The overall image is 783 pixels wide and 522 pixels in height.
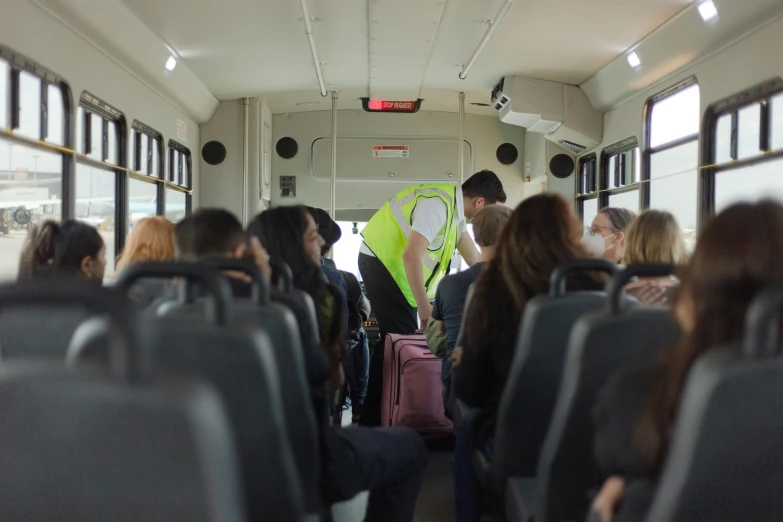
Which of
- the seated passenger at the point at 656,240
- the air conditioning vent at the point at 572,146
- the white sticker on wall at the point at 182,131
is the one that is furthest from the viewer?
the air conditioning vent at the point at 572,146

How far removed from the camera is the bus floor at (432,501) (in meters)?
3.30

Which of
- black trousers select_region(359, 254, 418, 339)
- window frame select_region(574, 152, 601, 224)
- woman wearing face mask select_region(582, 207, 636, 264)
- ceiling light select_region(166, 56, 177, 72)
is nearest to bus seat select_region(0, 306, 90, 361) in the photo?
black trousers select_region(359, 254, 418, 339)

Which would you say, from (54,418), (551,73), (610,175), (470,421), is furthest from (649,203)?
(54,418)

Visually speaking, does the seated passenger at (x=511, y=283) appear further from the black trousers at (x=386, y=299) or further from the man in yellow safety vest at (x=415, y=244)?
the black trousers at (x=386, y=299)

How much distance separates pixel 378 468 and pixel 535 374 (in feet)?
1.98

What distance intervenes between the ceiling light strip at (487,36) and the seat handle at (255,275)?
152 inches

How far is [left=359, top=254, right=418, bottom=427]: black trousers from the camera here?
466cm

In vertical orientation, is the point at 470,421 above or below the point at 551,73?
below

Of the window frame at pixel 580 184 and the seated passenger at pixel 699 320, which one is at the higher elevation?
the window frame at pixel 580 184

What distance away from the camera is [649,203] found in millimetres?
6336

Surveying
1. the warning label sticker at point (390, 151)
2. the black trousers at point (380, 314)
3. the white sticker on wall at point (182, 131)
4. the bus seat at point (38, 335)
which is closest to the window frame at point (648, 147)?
the black trousers at point (380, 314)

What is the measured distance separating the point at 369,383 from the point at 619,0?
3.12 meters

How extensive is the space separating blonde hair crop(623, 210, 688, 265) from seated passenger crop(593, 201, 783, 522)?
1.78 meters

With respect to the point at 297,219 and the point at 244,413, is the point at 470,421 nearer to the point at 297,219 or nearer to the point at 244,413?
the point at 297,219
